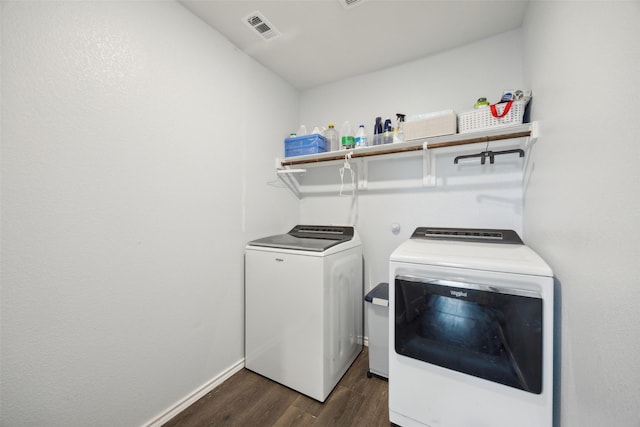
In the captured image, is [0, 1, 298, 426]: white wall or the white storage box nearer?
[0, 1, 298, 426]: white wall

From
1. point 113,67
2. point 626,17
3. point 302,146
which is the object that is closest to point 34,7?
point 113,67

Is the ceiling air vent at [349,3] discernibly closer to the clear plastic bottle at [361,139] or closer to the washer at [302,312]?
the clear plastic bottle at [361,139]

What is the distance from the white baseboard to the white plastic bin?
0.99 metres

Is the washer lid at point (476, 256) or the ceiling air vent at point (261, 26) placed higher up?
the ceiling air vent at point (261, 26)

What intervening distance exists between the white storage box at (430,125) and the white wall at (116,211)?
127 cm

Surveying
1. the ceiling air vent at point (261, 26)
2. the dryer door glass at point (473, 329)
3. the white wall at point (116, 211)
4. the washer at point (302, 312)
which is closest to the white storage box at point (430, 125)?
the washer at point (302, 312)

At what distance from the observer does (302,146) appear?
2143mm

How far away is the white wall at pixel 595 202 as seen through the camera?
559 millimetres

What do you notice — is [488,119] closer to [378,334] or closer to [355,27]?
[355,27]

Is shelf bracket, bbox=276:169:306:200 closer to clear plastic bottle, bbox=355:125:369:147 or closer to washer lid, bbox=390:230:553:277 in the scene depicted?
clear plastic bottle, bbox=355:125:369:147

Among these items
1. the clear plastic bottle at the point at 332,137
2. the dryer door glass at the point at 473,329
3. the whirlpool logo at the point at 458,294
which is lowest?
the dryer door glass at the point at 473,329

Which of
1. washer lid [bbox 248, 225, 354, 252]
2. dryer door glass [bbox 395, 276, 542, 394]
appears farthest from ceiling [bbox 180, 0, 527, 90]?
dryer door glass [bbox 395, 276, 542, 394]

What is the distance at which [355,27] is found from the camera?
1607 millimetres

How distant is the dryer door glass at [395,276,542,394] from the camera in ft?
3.25
